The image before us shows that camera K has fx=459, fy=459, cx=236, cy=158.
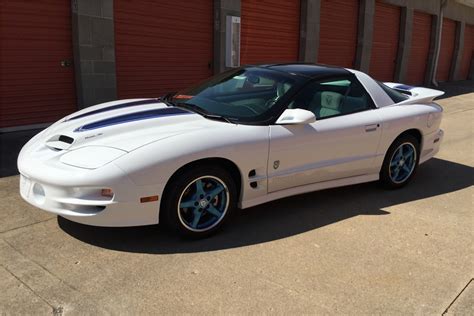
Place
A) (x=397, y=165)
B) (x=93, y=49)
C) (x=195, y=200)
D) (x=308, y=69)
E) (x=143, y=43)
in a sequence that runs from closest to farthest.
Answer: (x=195, y=200) → (x=308, y=69) → (x=397, y=165) → (x=93, y=49) → (x=143, y=43)

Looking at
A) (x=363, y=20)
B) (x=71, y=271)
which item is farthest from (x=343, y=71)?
(x=363, y=20)

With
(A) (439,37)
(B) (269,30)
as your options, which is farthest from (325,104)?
(A) (439,37)

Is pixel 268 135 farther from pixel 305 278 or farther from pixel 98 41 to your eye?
pixel 98 41

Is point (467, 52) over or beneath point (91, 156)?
over

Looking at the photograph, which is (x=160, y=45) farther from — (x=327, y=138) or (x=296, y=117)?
(x=296, y=117)

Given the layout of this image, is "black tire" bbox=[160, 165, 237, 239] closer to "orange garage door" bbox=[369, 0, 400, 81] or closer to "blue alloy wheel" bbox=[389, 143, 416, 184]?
"blue alloy wheel" bbox=[389, 143, 416, 184]

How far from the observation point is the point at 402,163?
518 cm

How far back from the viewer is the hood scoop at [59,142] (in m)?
3.63

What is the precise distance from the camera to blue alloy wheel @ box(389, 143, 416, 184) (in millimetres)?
5077

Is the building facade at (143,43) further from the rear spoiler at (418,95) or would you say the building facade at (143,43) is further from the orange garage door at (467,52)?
the orange garage door at (467,52)

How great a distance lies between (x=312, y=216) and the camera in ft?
14.2

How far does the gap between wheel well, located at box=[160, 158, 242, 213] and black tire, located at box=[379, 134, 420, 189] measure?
1934 mm

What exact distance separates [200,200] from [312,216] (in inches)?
48.7

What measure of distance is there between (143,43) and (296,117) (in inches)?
228
